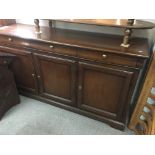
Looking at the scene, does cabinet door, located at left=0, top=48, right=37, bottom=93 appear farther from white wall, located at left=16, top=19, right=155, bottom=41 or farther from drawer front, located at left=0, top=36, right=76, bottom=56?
white wall, located at left=16, top=19, right=155, bottom=41

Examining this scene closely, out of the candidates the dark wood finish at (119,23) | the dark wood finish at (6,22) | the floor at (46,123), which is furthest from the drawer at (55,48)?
the floor at (46,123)

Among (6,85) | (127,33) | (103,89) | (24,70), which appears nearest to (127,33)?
(127,33)

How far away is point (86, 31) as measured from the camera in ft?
5.24

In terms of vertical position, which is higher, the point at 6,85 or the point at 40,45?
the point at 40,45

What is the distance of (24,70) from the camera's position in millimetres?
1689

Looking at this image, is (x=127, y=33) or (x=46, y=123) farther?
A: (x=46, y=123)

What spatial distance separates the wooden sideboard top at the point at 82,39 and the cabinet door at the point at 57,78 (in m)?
0.18

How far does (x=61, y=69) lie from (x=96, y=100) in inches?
18.4

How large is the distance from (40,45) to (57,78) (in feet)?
1.22

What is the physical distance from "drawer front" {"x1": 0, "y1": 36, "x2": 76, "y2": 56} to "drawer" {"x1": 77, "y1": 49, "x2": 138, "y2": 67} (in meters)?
0.10

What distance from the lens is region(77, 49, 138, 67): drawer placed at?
3.70 feet

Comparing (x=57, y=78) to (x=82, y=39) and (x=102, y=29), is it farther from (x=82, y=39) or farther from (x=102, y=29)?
(x=102, y=29)
